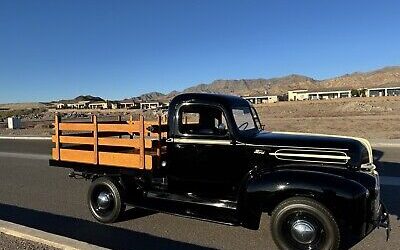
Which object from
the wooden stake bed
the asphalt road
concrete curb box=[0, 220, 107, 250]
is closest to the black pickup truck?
the wooden stake bed

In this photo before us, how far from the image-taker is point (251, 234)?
6.06m

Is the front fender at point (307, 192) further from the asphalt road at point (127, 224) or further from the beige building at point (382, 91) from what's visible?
the beige building at point (382, 91)

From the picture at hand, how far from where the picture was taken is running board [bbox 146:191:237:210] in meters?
5.72

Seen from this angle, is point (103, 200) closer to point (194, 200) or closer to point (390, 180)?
point (194, 200)

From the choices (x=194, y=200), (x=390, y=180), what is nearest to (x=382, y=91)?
(x=390, y=180)

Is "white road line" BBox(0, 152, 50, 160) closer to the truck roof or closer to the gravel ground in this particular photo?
the gravel ground

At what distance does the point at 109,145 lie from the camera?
22.5ft

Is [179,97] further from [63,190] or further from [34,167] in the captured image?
[34,167]

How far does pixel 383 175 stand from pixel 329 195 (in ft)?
19.5

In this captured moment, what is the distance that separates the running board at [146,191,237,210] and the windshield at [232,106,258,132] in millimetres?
1093

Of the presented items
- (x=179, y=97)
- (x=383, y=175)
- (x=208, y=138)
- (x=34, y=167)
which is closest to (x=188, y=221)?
(x=208, y=138)

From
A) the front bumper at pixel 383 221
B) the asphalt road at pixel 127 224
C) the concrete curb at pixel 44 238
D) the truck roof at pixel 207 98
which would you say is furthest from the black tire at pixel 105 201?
the front bumper at pixel 383 221

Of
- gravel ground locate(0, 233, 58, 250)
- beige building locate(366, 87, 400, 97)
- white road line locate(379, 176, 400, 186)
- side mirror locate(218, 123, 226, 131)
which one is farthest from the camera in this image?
beige building locate(366, 87, 400, 97)

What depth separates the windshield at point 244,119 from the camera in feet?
20.1
